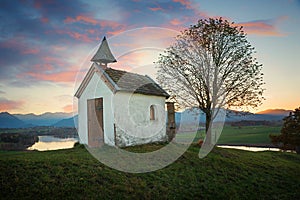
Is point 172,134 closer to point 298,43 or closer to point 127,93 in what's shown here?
point 127,93

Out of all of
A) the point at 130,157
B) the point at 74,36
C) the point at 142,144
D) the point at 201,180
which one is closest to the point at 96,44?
the point at 74,36

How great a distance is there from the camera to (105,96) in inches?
659

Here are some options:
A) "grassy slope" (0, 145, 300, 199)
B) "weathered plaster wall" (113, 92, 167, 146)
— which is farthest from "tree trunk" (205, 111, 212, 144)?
"grassy slope" (0, 145, 300, 199)

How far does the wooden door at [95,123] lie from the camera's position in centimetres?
1703

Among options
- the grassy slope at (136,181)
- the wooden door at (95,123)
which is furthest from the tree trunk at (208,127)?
the wooden door at (95,123)

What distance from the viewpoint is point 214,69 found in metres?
20.5

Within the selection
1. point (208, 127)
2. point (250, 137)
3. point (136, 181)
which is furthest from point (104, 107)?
point (250, 137)

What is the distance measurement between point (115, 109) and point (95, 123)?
2413 millimetres

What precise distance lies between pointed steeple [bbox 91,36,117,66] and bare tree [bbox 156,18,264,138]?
4.88m

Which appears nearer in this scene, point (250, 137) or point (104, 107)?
point (104, 107)

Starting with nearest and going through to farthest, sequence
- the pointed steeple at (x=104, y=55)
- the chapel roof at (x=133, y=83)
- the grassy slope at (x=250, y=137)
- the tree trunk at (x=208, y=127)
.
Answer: the chapel roof at (x=133, y=83)
the pointed steeple at (x=104, y=55)
the tree trunk at (x=208, y=127)
the grassy slope at (x=250, y=137)

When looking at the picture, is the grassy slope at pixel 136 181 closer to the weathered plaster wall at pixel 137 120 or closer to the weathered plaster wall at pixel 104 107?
the weathered plaster wall at pixel 137 120

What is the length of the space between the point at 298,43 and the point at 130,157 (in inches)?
677

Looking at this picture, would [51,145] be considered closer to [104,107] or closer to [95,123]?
[95,123]
